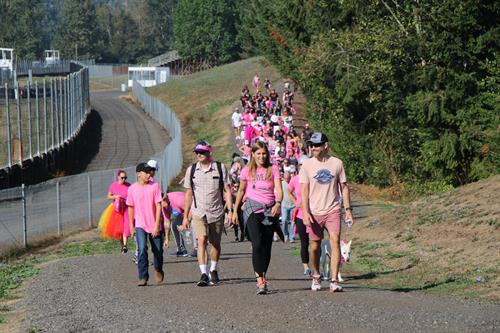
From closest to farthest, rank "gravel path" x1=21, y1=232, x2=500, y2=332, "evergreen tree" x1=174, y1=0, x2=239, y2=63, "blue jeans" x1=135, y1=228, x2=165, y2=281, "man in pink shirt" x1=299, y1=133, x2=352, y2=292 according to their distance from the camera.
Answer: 1. "gravel path" x1=21, y1=232, x2=500, y2=332
2. "man in pink shirt" x1=299, y1=133, x2=352, y2=292
3. "blue jeans" x1=135, y1=228, x2=165, y2=281
4. "evergreen tree" x1=174, y1=0, x2=239, y2=63

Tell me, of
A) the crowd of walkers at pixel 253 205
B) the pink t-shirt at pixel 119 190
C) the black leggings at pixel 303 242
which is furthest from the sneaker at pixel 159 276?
the pink t-shirt at pixel 119 190

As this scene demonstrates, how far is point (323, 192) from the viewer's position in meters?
13.3

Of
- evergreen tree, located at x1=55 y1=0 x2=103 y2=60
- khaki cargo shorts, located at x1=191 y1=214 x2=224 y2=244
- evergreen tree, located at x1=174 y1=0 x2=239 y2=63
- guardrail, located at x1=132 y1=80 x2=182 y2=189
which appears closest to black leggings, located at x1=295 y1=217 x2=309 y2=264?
khaki cargo shorts, located at x1=191 y1=214 x2=224 y2=244

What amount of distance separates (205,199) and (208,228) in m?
0.42

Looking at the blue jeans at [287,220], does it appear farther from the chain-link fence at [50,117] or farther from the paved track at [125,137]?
the paved track at [125,137]

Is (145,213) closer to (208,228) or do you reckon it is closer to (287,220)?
(208,228)

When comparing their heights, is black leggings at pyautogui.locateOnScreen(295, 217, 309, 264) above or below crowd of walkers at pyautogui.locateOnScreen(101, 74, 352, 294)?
below

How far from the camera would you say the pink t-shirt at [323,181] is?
43.3 feet

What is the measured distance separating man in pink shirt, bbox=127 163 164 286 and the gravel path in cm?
43

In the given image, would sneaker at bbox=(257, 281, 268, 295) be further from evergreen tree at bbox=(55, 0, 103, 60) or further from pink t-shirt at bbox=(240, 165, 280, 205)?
evergreen tree at bbox=(55, 0, 103, 60)

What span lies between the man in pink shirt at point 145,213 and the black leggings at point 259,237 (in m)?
1.56

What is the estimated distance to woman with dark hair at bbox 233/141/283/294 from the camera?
13562 mm

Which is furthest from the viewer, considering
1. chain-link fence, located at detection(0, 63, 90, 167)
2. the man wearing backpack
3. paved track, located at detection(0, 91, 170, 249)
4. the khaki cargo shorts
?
chain-link fence, located at detection(0, 63, 90, 167)

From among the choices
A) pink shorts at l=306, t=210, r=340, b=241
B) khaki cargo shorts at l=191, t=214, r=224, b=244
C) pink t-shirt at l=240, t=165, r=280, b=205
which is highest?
pink t-shirt at l=240, t=165, r=280, b=205
